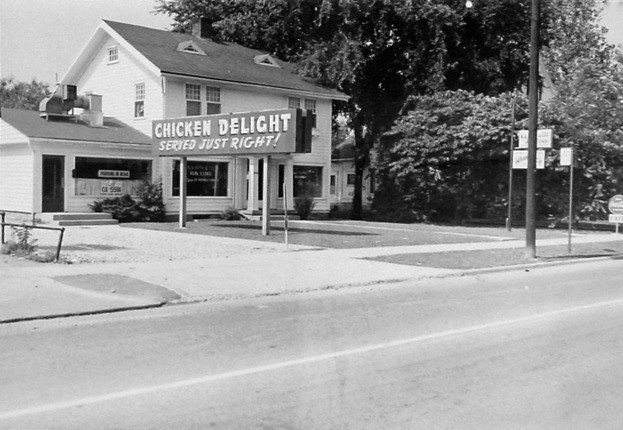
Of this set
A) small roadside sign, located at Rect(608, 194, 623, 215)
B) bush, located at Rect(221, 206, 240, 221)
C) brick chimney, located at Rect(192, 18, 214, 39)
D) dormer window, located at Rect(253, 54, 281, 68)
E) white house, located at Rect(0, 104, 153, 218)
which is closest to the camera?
small roadside sign, located at Rect(608, 194, 623, 215)

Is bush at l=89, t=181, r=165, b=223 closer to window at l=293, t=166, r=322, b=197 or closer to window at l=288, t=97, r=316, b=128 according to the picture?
window at l=293, t=166, r=322, b=197

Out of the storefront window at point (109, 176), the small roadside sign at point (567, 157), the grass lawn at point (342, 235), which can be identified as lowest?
Result: the grass lawn at point (342, 235)

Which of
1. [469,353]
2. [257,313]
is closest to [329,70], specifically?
[257,313]

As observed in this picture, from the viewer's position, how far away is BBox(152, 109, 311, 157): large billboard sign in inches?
819

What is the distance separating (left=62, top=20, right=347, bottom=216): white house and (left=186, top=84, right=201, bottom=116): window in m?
0.04

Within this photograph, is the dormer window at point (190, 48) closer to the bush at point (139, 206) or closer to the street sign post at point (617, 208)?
the bush at point (139, 206)

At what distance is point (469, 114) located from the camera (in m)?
31.3

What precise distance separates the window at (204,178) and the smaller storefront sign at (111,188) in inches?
92.9

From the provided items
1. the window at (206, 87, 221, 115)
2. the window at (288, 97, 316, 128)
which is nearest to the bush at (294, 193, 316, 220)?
the window at (288, 97, 316, 128)

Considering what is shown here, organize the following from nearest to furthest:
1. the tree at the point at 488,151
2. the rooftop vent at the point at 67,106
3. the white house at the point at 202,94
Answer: the rooftop vent at the point at 67,106 → the white house at the point at 202,94 → the tree at the point at 488,151

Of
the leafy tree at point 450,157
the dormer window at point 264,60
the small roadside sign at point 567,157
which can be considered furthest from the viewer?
the dormer window at point 264,60

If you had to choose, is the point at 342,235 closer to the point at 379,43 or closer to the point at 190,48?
the point at 190,48

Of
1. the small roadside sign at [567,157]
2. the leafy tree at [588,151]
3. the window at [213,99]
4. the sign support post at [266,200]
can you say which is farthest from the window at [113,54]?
the small roadside sign at [567,157]

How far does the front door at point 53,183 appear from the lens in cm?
2617
